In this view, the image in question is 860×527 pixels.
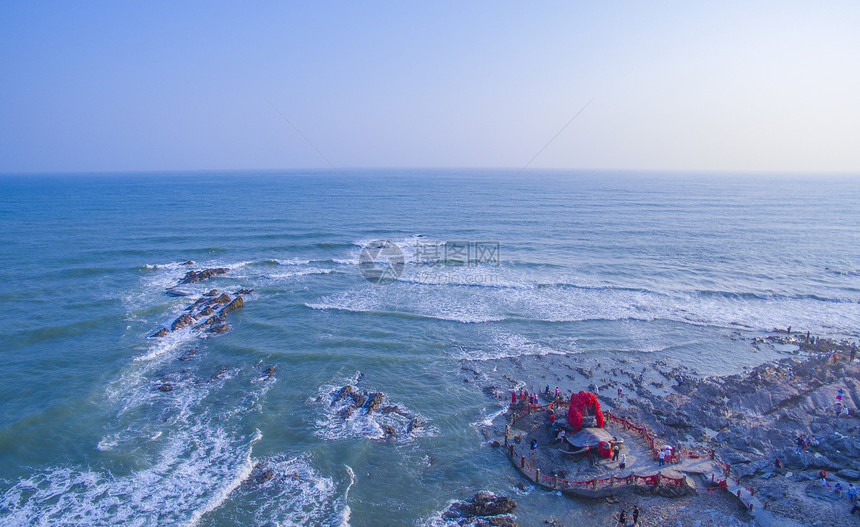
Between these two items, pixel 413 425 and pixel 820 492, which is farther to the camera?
pixel 413 425

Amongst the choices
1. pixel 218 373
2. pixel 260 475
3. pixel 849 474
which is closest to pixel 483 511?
pixel 260 475

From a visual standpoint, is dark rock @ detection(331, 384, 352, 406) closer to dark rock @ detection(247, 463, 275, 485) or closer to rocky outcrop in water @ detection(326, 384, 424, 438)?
rocky outcrop in water @ detection(326, 384, 424, 438)

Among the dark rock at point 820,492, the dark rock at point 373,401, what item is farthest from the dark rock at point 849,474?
the dark rock at point 373,401

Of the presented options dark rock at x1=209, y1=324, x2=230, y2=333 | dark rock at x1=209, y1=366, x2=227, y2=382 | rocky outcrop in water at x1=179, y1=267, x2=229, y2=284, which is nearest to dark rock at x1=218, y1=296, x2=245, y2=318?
dark rock at x1=209, y1=324, x2=230, y2=333

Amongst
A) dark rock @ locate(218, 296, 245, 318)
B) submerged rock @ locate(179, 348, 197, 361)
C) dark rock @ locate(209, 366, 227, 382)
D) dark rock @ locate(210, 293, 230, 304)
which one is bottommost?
dark rock @ locate(209, 366, 227, 382)

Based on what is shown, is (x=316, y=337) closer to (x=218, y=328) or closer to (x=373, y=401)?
(x=218, y=328)

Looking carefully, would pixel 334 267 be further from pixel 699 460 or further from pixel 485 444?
pixel 699 460

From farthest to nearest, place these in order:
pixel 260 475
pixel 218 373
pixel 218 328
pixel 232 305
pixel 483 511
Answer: pixel 232 305
pixel 218 328
pixel 218 373
pixel 260 475
pixel 483 511
